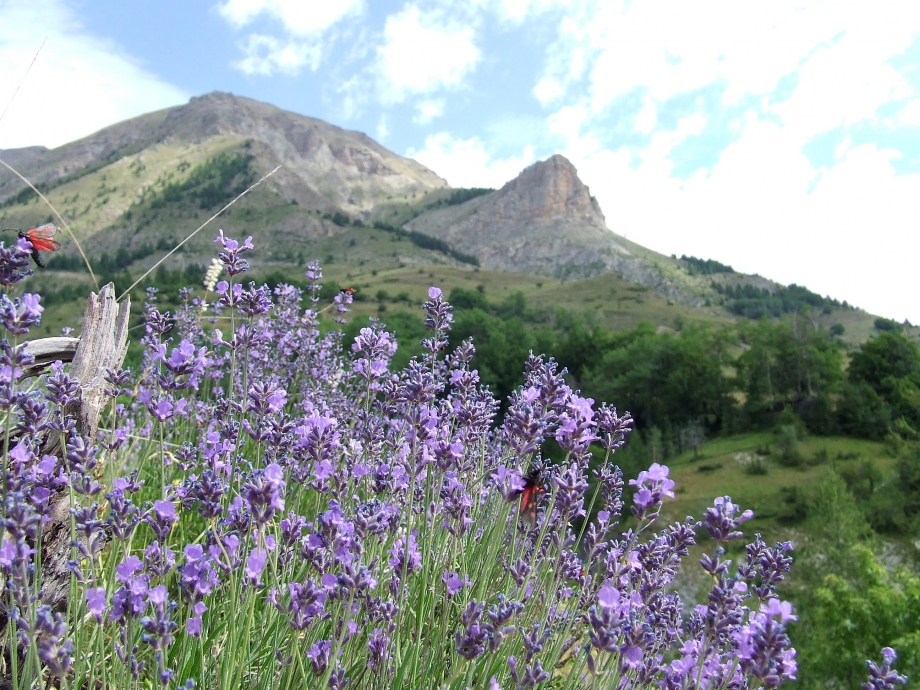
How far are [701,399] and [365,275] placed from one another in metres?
75.8

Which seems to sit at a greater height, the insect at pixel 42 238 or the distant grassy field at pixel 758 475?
the insect at pixel 42 238

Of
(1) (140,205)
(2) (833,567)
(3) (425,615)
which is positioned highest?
(1) (140,205)

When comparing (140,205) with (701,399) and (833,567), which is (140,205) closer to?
(701,399)

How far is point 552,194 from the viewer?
19088 centimetres

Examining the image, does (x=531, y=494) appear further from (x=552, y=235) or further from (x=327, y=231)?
(x=552, y=235)

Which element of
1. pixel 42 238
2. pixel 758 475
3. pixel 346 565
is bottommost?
pixel 758 475

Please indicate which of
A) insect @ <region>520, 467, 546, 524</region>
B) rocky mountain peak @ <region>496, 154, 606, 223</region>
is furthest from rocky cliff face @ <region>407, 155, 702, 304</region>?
insect @ <region>520, 467, 546, 524</region>

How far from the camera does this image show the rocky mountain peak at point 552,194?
191125 millimetres

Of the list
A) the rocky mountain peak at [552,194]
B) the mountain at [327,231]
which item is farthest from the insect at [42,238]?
the rocky mountain peak at [552,194]

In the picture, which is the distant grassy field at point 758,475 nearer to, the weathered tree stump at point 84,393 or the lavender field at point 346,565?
the lavender field at point 346,565

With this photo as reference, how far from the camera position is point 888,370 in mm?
48500

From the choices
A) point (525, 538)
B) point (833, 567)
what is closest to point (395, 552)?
point (525, 538)

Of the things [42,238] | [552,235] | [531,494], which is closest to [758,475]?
[531,494]

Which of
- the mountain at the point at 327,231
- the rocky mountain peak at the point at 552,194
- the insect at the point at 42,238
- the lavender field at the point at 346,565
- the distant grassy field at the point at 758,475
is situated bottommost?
the distant grassy field at the point at 758,475
